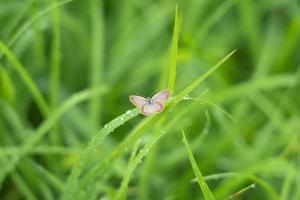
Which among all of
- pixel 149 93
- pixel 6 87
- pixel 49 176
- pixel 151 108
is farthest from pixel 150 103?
pixel 149 93

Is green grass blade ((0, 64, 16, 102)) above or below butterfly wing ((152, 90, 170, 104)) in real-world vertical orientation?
above

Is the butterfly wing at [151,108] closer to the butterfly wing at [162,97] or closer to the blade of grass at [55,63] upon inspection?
the butterfly wing at [162,97]

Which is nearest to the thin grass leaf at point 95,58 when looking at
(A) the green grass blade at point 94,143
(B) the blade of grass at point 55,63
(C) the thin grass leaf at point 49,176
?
(B) the blade of grass at point 55,63

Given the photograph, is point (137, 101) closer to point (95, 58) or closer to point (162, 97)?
point (162, 97)

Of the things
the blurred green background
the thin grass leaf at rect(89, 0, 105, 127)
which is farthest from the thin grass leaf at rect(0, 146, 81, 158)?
the thin grass leaf at rect(89, 0, 105, 127)

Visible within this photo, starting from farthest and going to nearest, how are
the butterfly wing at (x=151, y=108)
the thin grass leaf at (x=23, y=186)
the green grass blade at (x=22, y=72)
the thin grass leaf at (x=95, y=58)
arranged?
1. the thin grass leaf at (x=95, y=58)
2. the thin grass leaf at (x=23, y=186)
3. the green grass blade at (x=22, y=72)
4. the butterfly wing at (x=151, y=108)

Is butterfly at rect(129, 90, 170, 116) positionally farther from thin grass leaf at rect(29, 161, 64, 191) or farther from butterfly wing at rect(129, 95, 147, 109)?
thin grass leaf at rect(29, 161, 64, 191)

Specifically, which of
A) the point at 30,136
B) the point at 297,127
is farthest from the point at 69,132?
the point at 297,127
